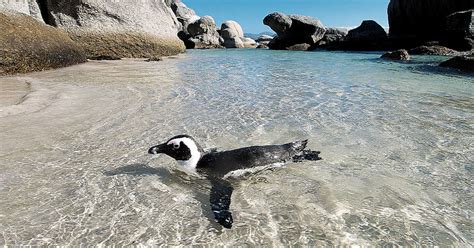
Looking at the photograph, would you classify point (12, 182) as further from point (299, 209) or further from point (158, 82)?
point (158, 82)

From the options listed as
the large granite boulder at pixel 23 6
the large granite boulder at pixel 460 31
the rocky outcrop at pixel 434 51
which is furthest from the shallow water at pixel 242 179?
the large granite boulder at pixel 460 31

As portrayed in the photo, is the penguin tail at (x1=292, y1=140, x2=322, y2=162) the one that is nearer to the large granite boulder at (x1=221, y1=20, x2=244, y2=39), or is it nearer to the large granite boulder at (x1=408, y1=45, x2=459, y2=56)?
the large granite boulder at (x1=408, y1=45, x2=459, y2=56)

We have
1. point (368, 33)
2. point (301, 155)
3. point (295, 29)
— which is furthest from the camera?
point (295, 29)

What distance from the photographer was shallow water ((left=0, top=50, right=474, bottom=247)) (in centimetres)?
262

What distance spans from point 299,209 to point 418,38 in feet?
122

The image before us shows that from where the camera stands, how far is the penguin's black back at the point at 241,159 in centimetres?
341

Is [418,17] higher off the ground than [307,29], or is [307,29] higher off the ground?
[418,17]

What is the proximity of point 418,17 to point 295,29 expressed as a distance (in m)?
12.4

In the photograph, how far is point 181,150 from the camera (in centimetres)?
341

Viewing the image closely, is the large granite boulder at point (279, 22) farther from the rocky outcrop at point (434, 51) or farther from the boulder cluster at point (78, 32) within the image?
the boulder cluster at point (78, 32)

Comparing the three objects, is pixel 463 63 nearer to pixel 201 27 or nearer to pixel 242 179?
pixel 242 179

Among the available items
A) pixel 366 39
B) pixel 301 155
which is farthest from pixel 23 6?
pixel 366 39

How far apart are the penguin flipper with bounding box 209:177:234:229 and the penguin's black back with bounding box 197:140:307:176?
0.11m

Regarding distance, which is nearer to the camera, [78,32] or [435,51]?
[78,32]
